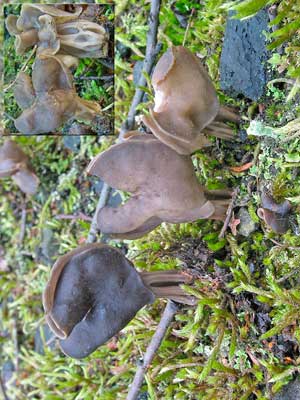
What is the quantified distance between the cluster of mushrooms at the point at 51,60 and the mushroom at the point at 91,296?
635 mm

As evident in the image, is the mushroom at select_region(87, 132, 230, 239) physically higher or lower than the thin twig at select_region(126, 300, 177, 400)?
higher

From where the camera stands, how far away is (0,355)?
10.7ft

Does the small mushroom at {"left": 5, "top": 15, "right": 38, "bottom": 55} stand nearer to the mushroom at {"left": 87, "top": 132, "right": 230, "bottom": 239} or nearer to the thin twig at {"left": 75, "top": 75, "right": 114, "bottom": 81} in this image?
the thin twig at {"left": 75, "top": 75, "right": 114, "bottom": 81}

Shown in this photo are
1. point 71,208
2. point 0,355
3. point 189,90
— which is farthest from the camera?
point 0,355

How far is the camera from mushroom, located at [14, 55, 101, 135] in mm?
2230

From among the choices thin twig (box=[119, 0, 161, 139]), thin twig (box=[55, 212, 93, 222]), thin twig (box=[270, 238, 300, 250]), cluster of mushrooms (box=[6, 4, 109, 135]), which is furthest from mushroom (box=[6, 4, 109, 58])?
thin twig (box=[270, 238, 300, 250])

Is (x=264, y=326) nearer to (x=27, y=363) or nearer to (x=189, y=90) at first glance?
(x=189, y=90)

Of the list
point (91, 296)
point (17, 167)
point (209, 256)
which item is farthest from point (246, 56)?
point (17, 167)

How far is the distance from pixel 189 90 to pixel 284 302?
2.71 ft

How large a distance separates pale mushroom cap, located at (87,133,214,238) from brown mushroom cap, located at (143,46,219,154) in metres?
0.07

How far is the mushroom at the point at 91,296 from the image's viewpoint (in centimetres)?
190

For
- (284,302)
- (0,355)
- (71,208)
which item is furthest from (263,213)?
(0,355)

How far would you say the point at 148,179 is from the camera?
1.88m

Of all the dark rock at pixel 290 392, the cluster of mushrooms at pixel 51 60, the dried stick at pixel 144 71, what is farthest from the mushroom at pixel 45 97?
the dark rock at pixel 290 392
